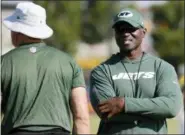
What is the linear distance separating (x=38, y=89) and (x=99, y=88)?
91 cm

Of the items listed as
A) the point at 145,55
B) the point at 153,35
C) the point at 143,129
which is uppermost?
the point at 145,55

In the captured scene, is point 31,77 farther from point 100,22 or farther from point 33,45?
point 100,22

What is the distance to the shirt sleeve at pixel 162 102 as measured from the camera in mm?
6457

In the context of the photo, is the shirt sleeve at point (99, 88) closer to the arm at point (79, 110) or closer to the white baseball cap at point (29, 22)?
the arm at point (79, 110)

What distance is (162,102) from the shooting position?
6.50 metres

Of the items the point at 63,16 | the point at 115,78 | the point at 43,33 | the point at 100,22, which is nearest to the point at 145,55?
the point at 115,78

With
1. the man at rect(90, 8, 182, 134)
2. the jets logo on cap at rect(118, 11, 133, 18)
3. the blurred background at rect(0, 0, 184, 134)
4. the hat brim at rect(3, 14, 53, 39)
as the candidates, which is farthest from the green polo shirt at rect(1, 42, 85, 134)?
the blurred background at rect(0, 0, 184, 134)

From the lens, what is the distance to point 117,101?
21.1 feet

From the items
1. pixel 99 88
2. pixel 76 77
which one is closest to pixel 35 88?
pixel 76 77

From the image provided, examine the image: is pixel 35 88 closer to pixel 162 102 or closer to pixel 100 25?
pixel 162 102

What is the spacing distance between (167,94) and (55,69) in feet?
3.57

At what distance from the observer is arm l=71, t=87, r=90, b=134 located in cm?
598

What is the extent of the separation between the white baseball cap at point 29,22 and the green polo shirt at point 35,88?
133mm

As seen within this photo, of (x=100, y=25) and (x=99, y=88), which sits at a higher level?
(x=99, y=88)
